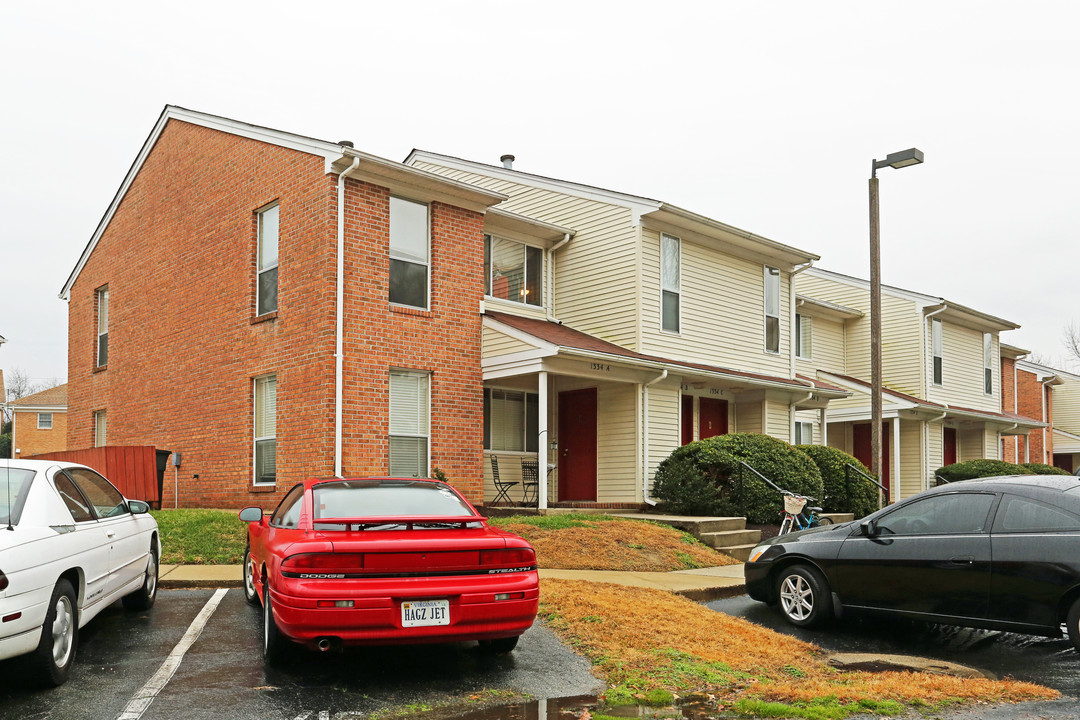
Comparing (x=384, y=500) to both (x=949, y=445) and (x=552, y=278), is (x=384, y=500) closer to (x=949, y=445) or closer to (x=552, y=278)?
(x=552, y=278)

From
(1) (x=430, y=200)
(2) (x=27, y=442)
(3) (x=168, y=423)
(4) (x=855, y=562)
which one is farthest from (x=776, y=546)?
(2) (x=27, y=442)

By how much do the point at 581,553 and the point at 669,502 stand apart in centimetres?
480

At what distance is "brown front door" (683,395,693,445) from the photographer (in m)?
19.2

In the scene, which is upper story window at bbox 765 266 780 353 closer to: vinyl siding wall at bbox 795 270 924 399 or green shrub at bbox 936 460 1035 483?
vinyl siding wall at bbox 795 270 924 399

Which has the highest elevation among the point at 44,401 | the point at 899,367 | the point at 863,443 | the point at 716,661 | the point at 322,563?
the point at 899,367

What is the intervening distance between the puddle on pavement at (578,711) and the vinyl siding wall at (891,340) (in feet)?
78.9

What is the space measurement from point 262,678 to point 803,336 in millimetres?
22744

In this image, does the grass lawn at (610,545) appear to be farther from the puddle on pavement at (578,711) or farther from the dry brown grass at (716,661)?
the puddle on pavement at (578,711)

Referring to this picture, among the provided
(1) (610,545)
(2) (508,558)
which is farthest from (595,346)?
(2) (508,558)

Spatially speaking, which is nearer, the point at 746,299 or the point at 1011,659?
the point at 1011,659

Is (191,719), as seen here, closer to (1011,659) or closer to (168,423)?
(1011,659)

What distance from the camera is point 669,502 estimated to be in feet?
53.2

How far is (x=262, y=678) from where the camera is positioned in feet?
19.6

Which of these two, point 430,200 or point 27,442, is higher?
point 430,200
